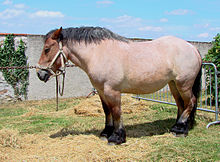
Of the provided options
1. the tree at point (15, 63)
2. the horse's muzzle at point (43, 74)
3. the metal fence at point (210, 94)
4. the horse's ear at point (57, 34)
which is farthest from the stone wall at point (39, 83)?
the horse's ear at point (57, 34)

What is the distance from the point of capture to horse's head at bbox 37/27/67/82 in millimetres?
3727

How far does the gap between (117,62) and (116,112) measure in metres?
0.82

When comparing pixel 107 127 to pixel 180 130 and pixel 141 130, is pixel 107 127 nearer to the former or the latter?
pixel 141 130

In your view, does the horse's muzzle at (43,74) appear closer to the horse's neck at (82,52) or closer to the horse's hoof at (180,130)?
the horse's neck at (82,52)

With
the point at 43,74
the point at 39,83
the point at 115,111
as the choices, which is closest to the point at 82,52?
the point at 43,74

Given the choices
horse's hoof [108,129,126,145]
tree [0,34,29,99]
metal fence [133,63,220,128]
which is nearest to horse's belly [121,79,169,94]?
horse's hoof [108,129,126,145]

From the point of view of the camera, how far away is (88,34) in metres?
3.76

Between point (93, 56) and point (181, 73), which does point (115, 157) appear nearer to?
point (93, 56)

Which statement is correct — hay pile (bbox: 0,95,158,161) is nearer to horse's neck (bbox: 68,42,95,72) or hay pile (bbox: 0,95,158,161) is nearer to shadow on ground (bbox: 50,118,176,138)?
shadow on ground (bbox: 50,118,176,138)

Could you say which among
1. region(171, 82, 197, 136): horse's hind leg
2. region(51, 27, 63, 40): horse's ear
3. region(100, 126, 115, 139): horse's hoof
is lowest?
region(100, 126, 115, 139): horse's hoof

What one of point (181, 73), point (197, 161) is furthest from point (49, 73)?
point (197, 161)

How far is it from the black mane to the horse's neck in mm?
89

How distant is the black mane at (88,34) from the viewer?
3740 millimetres

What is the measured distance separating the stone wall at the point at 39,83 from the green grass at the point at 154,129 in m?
2.37
